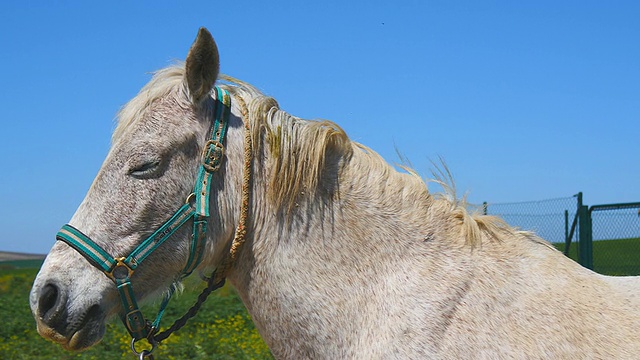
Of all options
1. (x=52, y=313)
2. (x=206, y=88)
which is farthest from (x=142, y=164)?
(x=52, y=313)

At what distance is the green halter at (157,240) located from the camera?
2246 mm

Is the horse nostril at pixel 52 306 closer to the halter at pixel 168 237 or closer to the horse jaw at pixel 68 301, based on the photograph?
the horse jaw at pixel 68 301

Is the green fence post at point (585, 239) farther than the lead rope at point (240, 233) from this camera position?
Yes

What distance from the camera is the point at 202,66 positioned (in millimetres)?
2424

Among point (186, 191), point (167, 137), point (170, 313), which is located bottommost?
point (170, 313)

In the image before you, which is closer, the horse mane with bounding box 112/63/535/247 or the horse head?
the horse head

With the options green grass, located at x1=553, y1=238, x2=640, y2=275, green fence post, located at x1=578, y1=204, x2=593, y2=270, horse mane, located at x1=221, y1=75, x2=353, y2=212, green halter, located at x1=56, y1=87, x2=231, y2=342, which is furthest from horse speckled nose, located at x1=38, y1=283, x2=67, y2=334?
green fence post, located at x1=578, y1=204, x2=593, y2=270

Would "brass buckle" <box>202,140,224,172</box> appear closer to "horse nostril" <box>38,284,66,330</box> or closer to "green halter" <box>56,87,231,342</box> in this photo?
"green halter" <box>56,87,231,342</box>

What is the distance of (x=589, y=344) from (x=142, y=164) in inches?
62.6

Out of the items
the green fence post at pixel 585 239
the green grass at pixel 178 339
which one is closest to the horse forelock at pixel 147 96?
the green grass at pixel 178 339

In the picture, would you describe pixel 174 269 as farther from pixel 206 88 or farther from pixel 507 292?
pixel 507 292

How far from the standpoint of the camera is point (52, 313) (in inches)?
87.0

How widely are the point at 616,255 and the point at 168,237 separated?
871 cm

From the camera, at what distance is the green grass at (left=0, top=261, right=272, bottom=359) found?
797 cm
